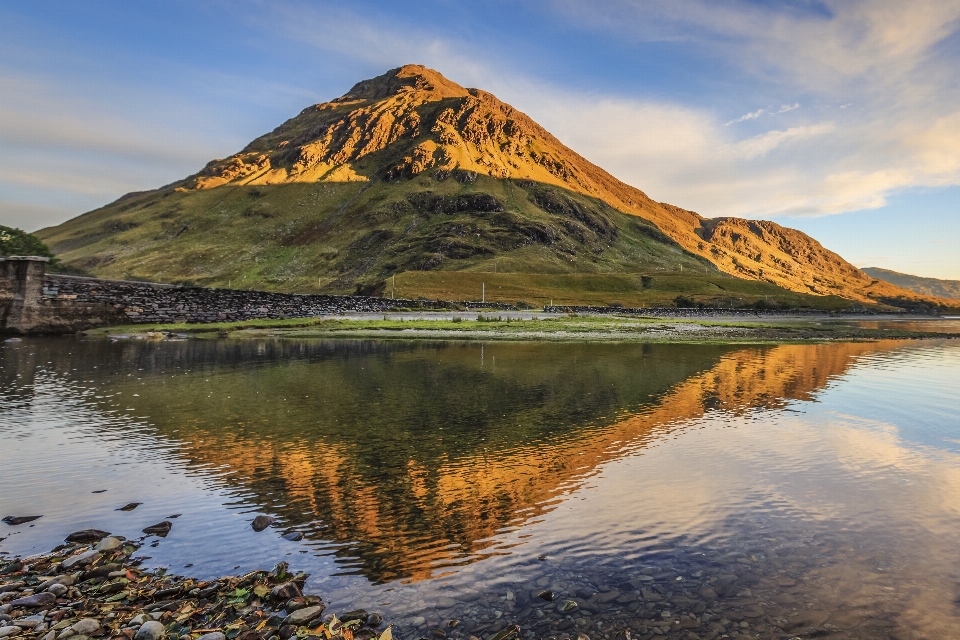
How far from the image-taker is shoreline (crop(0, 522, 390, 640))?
6.12 metres

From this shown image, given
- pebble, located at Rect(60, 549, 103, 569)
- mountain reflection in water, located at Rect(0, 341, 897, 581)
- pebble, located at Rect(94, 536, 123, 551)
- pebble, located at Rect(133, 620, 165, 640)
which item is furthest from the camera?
mountain reflection in water, located at Rect(0, 341, 897, 581)

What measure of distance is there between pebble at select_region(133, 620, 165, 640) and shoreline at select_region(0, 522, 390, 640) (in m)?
0.01

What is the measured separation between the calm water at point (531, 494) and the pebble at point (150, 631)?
64.2 inches

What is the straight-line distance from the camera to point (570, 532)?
9.23m

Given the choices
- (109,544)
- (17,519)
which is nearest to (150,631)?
(109,544)

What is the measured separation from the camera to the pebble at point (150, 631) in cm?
598

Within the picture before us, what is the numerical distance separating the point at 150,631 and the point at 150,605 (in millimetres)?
852

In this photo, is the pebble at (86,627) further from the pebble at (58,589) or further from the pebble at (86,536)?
the pebble at (86,536)

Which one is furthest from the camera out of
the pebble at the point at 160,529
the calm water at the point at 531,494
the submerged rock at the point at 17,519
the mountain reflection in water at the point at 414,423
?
the mountain reflection in water at the point at 414,423

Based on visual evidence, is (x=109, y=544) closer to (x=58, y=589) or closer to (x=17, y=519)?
(x=58, y=589)

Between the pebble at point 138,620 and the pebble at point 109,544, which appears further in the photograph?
the pebble at point 109,544

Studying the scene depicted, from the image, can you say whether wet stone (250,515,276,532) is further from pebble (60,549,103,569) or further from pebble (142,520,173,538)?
pebble (60,549,103,569)

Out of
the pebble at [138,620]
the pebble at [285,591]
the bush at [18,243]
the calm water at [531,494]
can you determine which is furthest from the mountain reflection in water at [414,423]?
the bush at [18,243]

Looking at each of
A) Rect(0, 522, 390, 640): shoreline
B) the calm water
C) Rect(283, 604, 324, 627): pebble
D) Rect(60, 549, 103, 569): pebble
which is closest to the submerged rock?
the calm water
